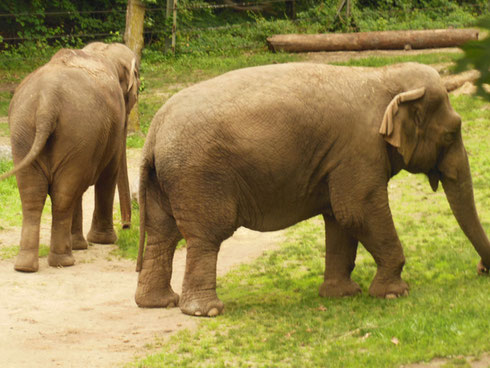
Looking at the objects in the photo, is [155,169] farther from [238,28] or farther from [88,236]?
[238,28]

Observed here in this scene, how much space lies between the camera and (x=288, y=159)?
7.56 meters

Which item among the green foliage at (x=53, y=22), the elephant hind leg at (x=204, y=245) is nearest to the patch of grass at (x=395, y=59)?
the green foliage at (x=53, y=22)

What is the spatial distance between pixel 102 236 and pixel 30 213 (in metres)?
1.72

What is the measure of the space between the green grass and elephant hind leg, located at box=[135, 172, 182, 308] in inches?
23.8

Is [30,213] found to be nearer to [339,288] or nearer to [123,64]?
[123,64]

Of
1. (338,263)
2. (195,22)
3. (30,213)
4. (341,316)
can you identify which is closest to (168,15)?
(195,22)

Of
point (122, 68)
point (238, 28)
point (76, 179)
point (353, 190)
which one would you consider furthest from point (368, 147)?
point (238, 28)

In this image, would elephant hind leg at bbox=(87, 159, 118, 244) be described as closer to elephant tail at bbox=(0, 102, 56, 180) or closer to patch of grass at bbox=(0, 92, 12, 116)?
elephant tail at bbox=(0, 102, 56, 180)

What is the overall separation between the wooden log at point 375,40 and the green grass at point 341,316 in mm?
11521

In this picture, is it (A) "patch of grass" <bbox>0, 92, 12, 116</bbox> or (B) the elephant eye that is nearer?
(B) the elephant eye

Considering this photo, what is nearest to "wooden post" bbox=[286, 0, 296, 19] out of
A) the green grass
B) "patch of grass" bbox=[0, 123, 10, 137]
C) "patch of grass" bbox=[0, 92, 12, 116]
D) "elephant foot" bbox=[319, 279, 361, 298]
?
"patch of grass" bbox=[0, 92, 12, 116]

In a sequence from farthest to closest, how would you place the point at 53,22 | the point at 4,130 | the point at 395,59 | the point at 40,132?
1. the point at 53,22
2. the point at 395,59
3. the point at 4,130
4. the point at 40,132

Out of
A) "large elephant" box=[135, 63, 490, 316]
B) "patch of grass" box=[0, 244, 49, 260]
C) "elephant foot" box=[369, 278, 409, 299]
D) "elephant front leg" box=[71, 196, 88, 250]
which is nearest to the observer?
"large elephant" box=[135, 63, 490, 316]

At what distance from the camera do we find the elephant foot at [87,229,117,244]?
10945 millimetres
